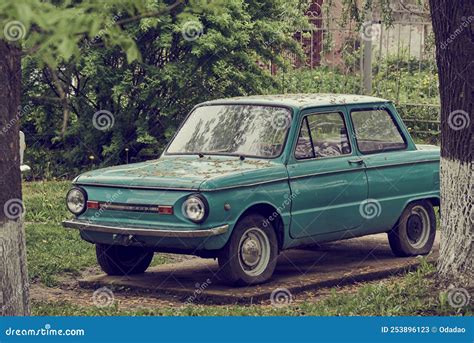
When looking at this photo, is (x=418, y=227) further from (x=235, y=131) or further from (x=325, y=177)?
(x=235, y=131)

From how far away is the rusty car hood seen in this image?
1014 cm

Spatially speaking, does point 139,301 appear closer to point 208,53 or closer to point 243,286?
point 243,286

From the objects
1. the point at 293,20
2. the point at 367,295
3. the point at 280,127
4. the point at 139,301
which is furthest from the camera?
the point at 293,20

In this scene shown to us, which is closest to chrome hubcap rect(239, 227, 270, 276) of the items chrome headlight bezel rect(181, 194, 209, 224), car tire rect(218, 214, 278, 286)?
car tire rect(218, 214, 278, 286)

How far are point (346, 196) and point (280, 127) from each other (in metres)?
0.89

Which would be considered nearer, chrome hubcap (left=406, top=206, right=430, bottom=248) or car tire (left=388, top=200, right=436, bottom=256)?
car tire (left=388, top=200, right=436, bottom=256)

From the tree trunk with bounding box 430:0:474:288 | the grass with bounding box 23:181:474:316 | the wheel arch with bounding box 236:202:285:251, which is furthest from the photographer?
the wheel arch with bounding box 236:202:285:251

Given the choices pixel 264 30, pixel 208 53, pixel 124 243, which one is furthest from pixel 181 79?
pixel 124 243

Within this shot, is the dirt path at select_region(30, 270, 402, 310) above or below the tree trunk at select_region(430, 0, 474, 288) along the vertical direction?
below

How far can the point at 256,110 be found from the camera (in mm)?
11438

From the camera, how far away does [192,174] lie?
33.8ft

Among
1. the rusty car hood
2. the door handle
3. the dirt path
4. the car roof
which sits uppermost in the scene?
the car roof

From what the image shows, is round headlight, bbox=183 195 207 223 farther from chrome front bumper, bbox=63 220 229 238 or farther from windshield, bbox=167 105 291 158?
windshield, bbox=167 105 291 158

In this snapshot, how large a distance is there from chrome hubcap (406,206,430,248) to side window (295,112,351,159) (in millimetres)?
1062
